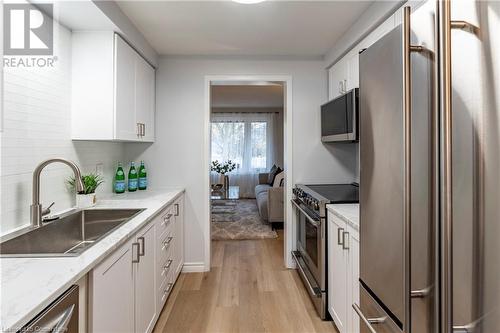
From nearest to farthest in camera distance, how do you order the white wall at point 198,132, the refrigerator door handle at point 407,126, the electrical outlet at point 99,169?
the refrigerator door handle at point 407,126 → the electrical outlet at point 99,169 → the white wall at point 198,132

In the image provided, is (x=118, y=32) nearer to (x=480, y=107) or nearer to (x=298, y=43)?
(x=298, y=43)

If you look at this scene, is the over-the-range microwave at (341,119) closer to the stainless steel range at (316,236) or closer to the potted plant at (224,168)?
the stainless steel range at (316,236)

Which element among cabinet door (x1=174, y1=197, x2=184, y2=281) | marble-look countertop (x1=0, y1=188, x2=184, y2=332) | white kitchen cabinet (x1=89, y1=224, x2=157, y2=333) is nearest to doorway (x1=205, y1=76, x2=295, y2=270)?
cabinet door (x1=174, y1=197, x2=184, y2=281)

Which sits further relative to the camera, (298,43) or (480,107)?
(298,43)

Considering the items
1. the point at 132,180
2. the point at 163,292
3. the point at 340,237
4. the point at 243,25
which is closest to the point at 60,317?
the point at 163,292

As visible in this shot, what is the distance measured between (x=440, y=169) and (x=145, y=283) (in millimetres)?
1719

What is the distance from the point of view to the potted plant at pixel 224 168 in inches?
304

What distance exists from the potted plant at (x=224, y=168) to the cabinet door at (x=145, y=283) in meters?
5.71

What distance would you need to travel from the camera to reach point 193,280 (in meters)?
2.93

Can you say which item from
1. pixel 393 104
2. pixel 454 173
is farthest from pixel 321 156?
pixel 454 173

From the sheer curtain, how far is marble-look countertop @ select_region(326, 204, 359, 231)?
5904mm

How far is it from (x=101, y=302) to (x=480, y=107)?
4.77ft

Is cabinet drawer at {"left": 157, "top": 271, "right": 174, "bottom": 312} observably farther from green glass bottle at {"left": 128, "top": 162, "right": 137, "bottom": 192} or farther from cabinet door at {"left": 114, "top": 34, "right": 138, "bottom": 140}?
cabinet door at {"left": 114, "top": 34, "right": 138, "bottom": 140}

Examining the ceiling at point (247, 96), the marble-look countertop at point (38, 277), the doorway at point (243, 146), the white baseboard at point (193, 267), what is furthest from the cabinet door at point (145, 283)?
the doorway at point (243, 146)
